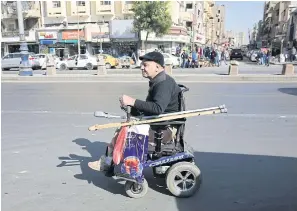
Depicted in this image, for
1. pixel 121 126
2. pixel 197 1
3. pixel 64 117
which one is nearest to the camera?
pixel 121 126

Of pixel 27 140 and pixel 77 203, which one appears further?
pixel 27 140

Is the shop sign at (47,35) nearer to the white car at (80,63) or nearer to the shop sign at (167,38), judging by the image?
the shop sign at (167,38)

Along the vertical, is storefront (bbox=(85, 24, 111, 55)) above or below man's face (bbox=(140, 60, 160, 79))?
above

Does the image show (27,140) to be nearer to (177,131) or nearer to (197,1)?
(177,131)

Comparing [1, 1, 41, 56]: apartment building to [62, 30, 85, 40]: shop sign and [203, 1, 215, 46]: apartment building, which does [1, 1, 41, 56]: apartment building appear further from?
[203, 1, 215, 46]: apartment building

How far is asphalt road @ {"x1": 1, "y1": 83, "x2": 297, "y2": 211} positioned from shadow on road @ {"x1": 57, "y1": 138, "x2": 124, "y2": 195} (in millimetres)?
12

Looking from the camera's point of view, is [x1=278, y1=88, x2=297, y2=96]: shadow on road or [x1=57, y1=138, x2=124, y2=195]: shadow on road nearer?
[x1=57, y1=138, x2=124, y2=195]: shadow on road

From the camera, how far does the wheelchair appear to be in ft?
11.3

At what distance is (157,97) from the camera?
10.6ft

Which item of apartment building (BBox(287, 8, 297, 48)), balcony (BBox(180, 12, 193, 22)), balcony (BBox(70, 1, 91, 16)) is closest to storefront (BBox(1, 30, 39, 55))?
balcony (BBox(70, 1, 91, 16))

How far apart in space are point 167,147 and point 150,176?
742 mm

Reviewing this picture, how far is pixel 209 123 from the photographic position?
6.96m

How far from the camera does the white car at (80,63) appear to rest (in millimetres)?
27453

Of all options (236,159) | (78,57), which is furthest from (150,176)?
(78,57)
